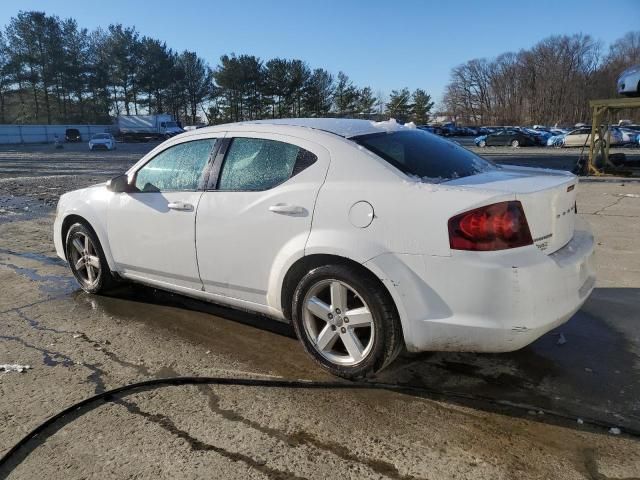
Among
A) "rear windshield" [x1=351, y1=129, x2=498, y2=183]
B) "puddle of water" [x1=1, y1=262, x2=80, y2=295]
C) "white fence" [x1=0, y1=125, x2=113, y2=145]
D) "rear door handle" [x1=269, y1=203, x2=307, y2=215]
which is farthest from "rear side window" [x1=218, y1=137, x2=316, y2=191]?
"white fence" [x1=0, y1=125, x2=113, y2=145]

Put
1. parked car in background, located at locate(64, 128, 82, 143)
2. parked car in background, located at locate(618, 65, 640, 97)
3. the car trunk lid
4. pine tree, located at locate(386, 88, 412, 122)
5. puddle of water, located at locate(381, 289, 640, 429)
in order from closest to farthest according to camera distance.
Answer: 1. the car trunk lid
2. puddle of water, located at locate(381, 289, 640, 429)
3. parked car in background, located at locate(618, 65, 640, 97)
4. parked car in background, located at locate(64, 128, 82, 143)
5. pine tree, located at locate(386, 88, 412, 122)

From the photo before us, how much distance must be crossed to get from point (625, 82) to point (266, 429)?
58.2 ft

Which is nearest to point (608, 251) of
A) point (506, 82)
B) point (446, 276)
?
point (446, 276)

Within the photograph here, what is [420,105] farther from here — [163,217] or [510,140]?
[163,217]

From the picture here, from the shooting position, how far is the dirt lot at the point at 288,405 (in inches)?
101

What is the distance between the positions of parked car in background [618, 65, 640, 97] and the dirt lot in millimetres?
14345

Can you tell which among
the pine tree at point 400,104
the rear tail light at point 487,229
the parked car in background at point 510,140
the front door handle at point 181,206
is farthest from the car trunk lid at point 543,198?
the pine tree at point 400,104

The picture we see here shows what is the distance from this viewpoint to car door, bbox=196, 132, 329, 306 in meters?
3.39

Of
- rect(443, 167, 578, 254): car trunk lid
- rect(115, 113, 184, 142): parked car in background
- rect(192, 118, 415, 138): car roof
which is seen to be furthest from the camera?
rect(115, 113, 184, 142): parked car in background

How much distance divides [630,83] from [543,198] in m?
16.3

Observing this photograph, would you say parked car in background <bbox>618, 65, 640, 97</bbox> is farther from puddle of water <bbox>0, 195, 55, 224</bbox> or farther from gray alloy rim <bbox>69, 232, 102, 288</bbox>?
gray alloy rim <bbox>69, 232, 102, 288</bbox>

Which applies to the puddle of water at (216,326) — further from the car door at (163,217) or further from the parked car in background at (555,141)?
the parked car in background at (555,141)

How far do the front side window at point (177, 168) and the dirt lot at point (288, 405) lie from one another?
1121 millimetres

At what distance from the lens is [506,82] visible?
11338 centimetres
